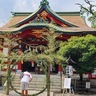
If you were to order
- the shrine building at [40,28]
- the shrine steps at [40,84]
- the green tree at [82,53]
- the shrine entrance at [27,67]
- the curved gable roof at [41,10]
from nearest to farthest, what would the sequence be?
1. the green tree at [82,53]
2. the shrine steps at [40,84]
3. the shrine building at [40,28]
4. the curved gable roof at [41,10]
5. the shrine entrance at [27,67]

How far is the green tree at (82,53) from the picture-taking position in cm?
A: 1791

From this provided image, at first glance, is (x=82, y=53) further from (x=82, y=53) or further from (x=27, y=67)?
(x=27, y=67)

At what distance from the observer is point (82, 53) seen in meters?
18.1

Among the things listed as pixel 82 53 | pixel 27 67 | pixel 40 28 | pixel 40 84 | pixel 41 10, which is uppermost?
pixel 41 10

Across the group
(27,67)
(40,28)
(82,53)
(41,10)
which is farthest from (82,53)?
(27,67)

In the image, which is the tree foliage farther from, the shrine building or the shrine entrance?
the shrine entrance

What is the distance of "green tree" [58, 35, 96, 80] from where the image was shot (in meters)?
17.9

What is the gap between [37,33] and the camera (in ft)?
A: 73.9

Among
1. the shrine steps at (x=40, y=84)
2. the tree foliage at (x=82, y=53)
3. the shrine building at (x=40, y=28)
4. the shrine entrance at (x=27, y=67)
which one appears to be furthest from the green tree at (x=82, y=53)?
the shrine entrance at (x=27, y=67)

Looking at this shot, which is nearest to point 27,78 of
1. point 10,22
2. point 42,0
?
point 42,0

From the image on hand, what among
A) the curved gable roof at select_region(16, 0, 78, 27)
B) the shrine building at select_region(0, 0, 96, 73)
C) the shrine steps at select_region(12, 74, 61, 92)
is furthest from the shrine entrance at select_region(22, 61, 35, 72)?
the shrine steps at select_region(12, 74, 61, 92)

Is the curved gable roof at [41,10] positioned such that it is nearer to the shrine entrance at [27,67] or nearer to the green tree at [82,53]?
the shrine entrance at [27,67]

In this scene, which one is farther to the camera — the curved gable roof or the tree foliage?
the curved gable roof

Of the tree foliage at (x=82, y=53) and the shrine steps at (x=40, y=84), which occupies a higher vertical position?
the tree foliage at (x=82, y=53)
